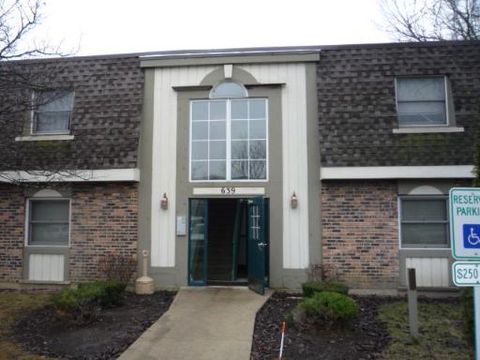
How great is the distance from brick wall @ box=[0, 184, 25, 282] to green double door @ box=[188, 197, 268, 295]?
15.1ft

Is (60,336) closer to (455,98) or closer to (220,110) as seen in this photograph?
(220,110)

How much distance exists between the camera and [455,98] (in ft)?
38.1

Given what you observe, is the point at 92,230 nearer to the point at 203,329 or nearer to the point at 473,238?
the point at 203,329

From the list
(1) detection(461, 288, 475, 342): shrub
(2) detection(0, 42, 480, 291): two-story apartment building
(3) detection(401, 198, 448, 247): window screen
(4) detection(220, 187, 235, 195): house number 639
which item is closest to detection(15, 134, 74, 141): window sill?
(2) detection(0, 42, 480, 291): two-story apartment building

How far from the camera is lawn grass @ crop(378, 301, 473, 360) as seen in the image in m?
7.27

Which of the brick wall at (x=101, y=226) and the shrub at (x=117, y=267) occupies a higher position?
the brick wall at (x=101, y=226)

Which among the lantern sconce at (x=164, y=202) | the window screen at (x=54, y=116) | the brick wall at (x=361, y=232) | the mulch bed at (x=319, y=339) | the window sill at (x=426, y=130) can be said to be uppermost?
the window screen at (x=54, y=116)

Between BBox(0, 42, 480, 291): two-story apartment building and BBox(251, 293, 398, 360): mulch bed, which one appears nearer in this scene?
BBox(251, 293, 398, 360): mulch bed

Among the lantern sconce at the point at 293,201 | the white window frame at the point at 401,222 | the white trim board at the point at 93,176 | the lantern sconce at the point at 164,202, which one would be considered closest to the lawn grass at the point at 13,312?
the white trim board at the point at 93,176

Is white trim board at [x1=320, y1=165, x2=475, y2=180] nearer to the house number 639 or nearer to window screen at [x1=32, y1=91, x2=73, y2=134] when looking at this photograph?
the house number 639

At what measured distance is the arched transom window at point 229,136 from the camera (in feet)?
40.1

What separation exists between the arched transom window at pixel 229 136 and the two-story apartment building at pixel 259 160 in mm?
37

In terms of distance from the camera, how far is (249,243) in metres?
12.1

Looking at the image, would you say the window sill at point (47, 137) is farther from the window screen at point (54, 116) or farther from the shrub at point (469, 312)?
the shrub at point (469, 312)
